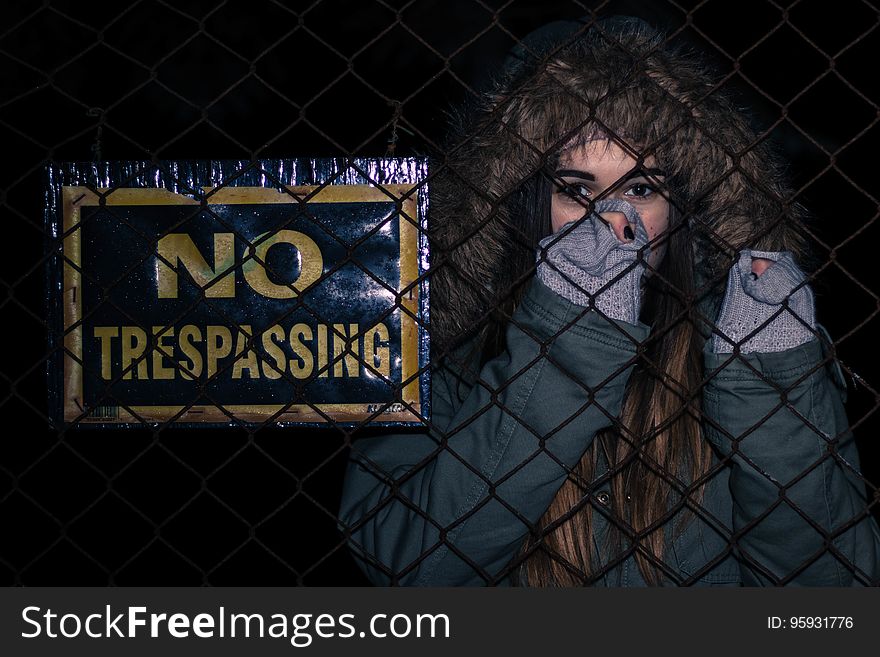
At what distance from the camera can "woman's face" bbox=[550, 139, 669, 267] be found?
4.92 ft

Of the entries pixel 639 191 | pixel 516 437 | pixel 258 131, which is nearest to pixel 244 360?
pixel 516 437

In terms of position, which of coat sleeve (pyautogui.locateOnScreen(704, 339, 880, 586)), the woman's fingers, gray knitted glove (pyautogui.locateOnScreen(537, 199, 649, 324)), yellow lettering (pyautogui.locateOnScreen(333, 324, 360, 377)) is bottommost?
coat sleeve (pyautogui.locateOnScreen(704, 339, 880, 586))

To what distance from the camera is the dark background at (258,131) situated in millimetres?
3691

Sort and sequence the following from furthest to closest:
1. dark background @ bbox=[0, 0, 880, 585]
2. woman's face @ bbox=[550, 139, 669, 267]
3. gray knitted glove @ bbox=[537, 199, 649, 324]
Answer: dark background @ bbox=[0, 0, 880, 585] < woman's face @ bbox=[550, 139, 669, 267] < gray knitted glove @ bbox=[537, 199, 649, 324]

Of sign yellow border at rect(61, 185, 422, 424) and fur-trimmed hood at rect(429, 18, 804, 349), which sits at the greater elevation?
fur-trimmed hood at rect(429, 18, 804, 349)

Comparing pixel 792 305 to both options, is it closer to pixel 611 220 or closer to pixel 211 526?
pixel 611 220

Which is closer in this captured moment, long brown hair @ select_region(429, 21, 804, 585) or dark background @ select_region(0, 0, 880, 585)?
long brown hair @ select_region(429, 21, 804, 585)

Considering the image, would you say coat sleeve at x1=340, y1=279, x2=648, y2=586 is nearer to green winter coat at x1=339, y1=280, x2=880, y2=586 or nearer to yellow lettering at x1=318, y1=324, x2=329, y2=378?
green winter coat at x1=339, y1=280, x2=880, y2=586

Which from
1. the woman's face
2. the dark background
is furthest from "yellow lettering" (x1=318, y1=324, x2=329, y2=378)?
the dark background

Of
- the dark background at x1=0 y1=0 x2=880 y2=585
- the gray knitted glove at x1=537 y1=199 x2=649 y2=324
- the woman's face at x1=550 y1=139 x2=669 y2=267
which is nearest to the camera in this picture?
the gray knitted glove at x1=537 y1=199 x2=649 y2=324

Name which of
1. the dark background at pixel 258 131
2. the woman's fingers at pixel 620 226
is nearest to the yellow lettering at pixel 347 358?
the woman's fingers at pixel 620 226

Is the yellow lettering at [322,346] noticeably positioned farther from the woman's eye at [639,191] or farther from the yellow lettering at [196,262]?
the woman's eye at [639,191]

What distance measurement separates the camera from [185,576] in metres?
4.25

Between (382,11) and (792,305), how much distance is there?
324 centimetres
